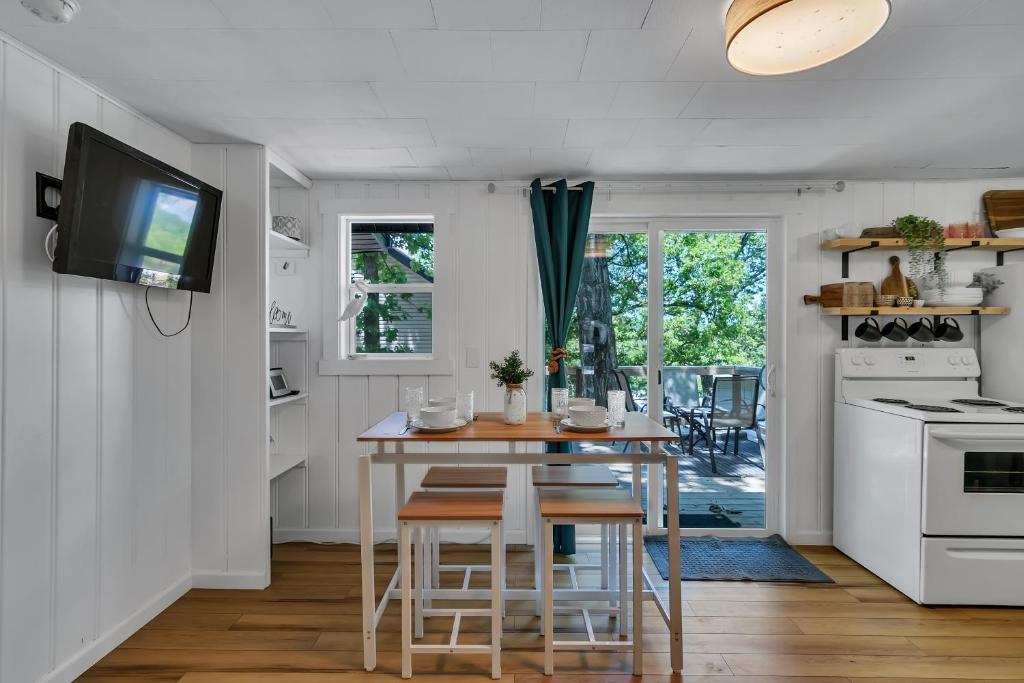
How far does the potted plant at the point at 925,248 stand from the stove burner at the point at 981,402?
65cm

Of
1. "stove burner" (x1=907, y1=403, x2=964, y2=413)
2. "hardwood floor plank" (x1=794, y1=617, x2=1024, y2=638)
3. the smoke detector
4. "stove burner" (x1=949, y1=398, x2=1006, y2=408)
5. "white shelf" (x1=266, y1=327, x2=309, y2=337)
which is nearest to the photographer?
the smoke detector

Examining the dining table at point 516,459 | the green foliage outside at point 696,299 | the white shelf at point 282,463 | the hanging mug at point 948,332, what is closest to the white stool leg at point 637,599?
the dining table at point 516,459

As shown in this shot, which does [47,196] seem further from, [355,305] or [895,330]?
[895,330]

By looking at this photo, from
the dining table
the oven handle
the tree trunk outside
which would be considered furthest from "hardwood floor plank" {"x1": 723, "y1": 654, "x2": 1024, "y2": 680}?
the tree trunk outside

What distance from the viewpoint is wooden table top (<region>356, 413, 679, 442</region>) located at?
2102mm

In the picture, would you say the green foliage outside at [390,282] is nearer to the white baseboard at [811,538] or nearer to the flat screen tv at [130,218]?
the flat screen tv at [130,218]

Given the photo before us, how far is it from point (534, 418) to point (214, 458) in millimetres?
1705

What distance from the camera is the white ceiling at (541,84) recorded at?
1.66m

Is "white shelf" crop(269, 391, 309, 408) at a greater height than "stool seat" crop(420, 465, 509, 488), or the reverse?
"white shelf" crop(269, 391, 309, 408)

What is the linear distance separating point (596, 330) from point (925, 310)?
1.91 metres

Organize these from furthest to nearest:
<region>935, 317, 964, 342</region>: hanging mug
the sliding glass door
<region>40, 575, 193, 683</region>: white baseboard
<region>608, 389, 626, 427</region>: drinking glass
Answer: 1. the sliding glass door
2. <region>935, 317, 964, 342</region>: hanging mug
3. <region>608, 389, 626, 427</region>: drinking glass
4. <region>40, 575, 193, 683</region>: white baseboard

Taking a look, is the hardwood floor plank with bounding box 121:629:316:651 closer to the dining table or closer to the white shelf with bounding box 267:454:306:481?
the dining table

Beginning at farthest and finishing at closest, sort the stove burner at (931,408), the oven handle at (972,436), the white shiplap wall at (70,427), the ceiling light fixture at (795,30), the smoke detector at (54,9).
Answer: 1. the stove burner at (931,408)
2. the oven handle at (972,436)
3. the white shiplap wall at (70,427)
4. the smoke detector at (54,9)
5. the ceiling light fixture at (795,30)

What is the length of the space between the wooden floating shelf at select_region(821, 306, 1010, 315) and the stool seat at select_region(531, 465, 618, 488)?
1833 millimetres
